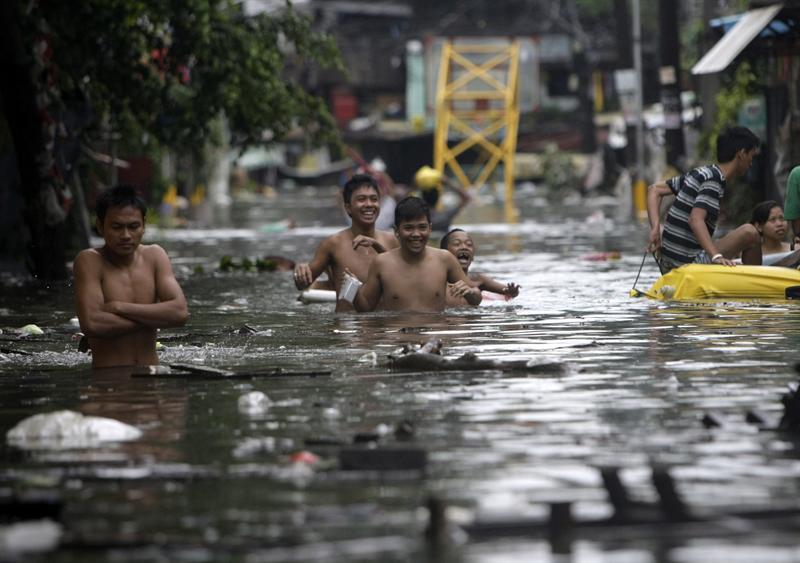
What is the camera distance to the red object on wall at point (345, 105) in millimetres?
73312

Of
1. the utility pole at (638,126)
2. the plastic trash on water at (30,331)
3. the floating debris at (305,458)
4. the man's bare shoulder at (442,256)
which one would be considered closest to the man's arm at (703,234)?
the man's bare shoulder at (442,256)

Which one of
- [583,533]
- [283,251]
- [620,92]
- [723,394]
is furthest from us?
[620,92]

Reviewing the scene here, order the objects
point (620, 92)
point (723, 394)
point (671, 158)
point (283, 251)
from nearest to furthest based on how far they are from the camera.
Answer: point (723, 394) < point (283, 251) < point (671, 158) < point (620, 92)

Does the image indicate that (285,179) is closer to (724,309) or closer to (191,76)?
(191,76)

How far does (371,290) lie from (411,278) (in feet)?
1.03

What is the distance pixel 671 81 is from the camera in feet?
100

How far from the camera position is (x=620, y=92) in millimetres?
35250

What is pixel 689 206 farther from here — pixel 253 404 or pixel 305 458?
pixel 305 458

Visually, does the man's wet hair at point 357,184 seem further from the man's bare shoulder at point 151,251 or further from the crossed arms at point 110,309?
the crossed arms at point 110,309

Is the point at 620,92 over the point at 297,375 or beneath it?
over

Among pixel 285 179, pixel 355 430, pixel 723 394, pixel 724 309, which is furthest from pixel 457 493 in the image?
pixel 285 179

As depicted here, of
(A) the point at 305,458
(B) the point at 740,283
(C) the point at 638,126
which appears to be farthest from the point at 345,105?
(A) the point at 305,458

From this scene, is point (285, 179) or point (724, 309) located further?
point (285, 179)

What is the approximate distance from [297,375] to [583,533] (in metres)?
4.24
